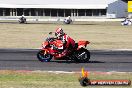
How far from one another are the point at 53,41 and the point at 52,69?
10.1ft

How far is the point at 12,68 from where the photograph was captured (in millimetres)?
20609

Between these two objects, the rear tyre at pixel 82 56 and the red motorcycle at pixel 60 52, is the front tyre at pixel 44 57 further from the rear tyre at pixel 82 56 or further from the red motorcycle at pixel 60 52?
the rear tyre at pixel 82 56

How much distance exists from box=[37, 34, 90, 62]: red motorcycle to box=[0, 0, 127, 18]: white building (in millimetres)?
78715

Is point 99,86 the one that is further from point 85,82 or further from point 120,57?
point 120,57

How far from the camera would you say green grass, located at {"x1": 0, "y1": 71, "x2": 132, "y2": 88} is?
15.1 meters

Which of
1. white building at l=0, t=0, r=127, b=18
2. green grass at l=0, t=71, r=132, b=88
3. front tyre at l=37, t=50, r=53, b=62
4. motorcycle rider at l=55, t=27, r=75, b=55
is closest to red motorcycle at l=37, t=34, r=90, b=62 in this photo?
front tyre at l=37, t=50, r=53, b=62

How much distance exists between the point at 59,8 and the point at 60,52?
79.5 m

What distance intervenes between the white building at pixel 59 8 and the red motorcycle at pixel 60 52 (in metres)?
78.7

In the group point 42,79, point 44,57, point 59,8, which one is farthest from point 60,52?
point 59,8

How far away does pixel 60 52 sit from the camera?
911 inches

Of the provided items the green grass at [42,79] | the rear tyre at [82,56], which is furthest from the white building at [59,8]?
the green grass at [42,79]

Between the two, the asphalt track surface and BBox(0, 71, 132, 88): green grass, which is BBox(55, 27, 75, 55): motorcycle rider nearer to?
the asphalt track surface

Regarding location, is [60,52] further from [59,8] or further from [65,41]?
[59,8]

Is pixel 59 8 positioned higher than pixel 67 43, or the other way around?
pixel 59 8
